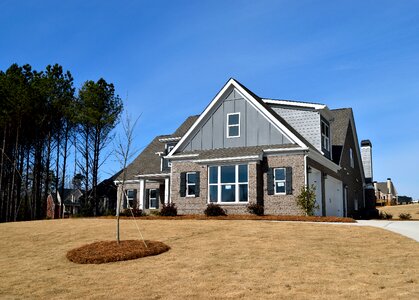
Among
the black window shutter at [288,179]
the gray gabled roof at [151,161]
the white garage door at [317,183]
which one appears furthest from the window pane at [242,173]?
the gray gabled roof at [151,161]

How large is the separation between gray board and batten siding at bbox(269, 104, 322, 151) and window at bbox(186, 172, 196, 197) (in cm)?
728

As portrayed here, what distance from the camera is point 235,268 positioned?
10227 mm

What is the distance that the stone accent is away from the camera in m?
22.0

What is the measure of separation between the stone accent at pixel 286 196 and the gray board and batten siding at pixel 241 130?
3.89ft

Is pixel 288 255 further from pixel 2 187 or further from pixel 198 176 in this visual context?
pixel 2 187

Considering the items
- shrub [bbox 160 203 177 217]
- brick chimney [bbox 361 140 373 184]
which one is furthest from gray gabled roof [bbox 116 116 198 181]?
brick chimney [bbox 361 140 373 184]

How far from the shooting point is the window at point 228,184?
23.3m

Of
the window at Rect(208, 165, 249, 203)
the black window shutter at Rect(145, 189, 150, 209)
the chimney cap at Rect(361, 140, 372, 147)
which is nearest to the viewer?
the window at Rect(208, 165, 249, 203)

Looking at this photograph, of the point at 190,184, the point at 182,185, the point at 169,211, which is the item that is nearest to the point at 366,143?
the point at 190,184

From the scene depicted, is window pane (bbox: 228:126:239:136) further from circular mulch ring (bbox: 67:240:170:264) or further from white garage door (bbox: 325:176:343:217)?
circular mulch ring (bbox: 67:240:170:264)

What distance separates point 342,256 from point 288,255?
1436mm

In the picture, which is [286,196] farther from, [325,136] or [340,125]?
[340,125]

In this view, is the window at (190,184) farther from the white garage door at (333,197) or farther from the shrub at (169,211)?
the white garage door at (333,197)

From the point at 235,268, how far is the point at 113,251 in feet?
14.2
